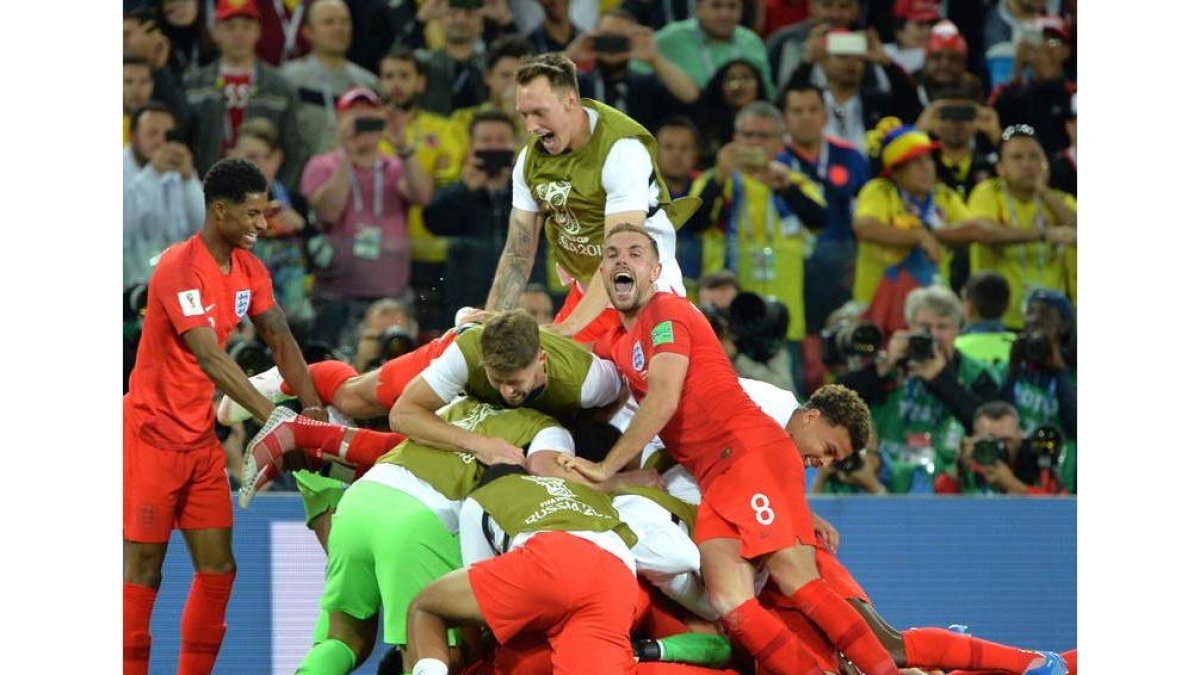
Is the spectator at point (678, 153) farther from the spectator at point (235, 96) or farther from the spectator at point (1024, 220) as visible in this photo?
the spectator at point (235, 96)

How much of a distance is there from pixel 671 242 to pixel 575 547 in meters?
1.56

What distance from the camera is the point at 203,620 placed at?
6.12 m

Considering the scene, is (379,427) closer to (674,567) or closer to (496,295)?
(496,295)

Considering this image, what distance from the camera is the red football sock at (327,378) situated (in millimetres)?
6461

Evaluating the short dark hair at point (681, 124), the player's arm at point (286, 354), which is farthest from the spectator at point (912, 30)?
the player's arm at point (286, 354)

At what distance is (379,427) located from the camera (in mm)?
6746

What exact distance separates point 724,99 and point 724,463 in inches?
167

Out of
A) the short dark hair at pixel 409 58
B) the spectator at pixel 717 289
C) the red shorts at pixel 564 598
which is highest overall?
the short dark hair at pixel 409 58

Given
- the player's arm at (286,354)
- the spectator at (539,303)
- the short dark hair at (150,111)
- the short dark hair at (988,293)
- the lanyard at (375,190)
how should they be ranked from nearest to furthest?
the player's arm at (286,354) < the spectator at (539,303) < the short dark hair at (988,293) < the lanyard at (375,190) < the short dark hair at (150,111)

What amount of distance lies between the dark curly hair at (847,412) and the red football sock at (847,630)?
0.59m

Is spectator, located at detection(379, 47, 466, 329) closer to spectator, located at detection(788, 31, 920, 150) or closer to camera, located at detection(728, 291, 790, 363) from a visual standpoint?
camera, located at detection(728, 291, 790, 363)

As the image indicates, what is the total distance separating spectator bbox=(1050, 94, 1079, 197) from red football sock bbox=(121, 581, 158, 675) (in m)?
5.28

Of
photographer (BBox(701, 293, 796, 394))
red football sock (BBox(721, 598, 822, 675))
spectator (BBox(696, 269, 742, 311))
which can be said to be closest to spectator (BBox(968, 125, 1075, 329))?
photographer (BBox(701, 293, 796, 394))

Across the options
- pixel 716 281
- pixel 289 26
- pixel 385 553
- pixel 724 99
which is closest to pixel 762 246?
pixel 716 281
